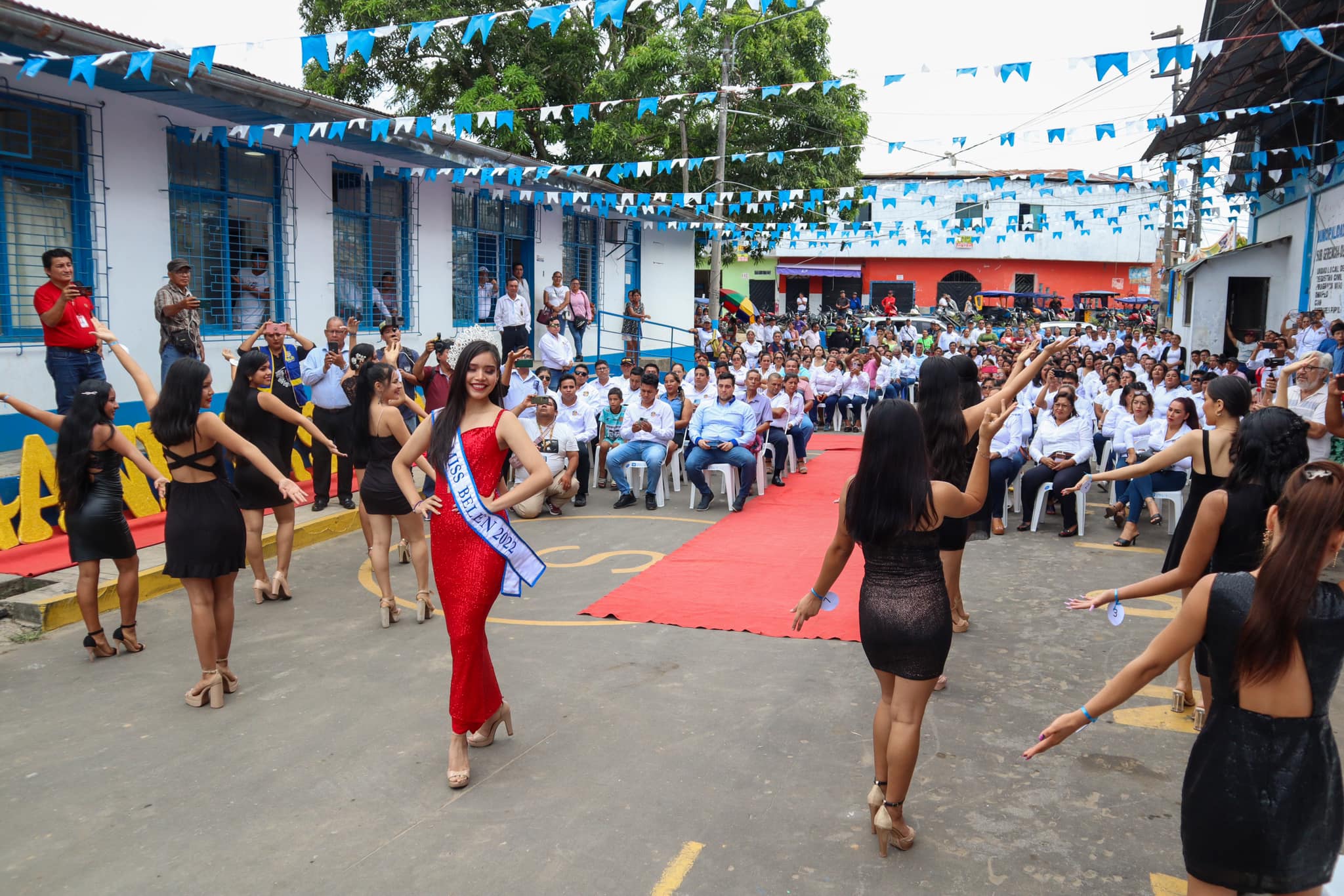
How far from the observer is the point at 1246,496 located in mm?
4086

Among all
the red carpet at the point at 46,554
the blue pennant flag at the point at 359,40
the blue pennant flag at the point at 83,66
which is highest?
the blue pennant flag at the point at 359,40

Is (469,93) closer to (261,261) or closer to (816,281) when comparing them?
(261,261)

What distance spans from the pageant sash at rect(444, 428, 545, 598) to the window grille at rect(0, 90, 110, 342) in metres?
7.25

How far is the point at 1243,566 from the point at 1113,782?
1.10 meters

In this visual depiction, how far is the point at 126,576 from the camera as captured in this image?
5.86 m

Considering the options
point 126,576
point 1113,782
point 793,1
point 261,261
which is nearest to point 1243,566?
point 1113,782

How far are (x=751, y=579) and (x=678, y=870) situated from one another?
4.17 m

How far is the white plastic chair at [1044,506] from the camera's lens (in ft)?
30.5

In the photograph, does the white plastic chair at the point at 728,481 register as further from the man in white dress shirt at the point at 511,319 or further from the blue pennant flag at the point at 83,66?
the blue pennant flag at the point at 83,66

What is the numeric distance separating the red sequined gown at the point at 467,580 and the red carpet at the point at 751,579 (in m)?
2.37

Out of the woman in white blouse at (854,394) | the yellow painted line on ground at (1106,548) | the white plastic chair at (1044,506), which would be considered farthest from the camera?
the woman in white blouse at (854,394)

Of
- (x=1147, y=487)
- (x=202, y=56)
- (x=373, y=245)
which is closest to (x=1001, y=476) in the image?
(x=1147, y=487)

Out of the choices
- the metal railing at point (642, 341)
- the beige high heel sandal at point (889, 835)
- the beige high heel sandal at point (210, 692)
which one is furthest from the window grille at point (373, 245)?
the beige high heel sandal at point (889, 835)

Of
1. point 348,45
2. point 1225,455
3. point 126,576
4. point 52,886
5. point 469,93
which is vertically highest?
point 469,93
